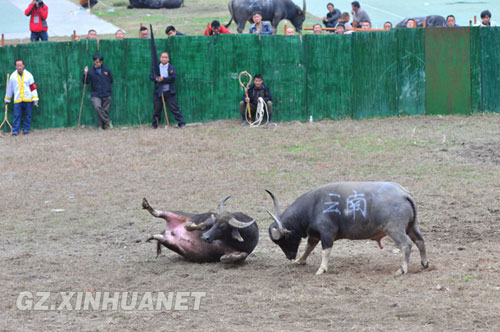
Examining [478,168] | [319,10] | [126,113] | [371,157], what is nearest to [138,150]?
[126,113]

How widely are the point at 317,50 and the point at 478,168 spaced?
8.01 m

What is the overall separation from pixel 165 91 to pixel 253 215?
995 cm

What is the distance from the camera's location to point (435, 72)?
2239 centimetres

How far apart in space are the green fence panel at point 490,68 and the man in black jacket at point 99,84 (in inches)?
413

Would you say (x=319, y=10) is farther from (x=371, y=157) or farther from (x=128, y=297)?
(x=128, y=297)

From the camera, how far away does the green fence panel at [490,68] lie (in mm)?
22156

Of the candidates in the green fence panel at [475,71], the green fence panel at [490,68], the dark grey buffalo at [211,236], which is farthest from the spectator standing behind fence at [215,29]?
the dark grey buffalo at [211,236]

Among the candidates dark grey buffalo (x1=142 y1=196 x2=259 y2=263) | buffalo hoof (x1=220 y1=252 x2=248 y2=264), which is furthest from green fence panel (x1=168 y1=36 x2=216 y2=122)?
buffalo hoof (x1=220 y1=252 x2=248 y2=264)

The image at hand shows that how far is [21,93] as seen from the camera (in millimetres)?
21734

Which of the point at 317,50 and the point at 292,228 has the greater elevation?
the point at 317,50

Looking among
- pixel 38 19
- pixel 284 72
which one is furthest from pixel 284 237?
pixel 38 19

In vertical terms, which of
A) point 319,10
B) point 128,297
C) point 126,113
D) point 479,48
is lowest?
point 128,297

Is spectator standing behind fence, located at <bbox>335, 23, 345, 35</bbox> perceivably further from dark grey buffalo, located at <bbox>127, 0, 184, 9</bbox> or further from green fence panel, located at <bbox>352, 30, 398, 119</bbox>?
dark grey buffalo, located at <bbox>127, 0, 184, 9</bbox>

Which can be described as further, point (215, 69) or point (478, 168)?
point (215, 69)
